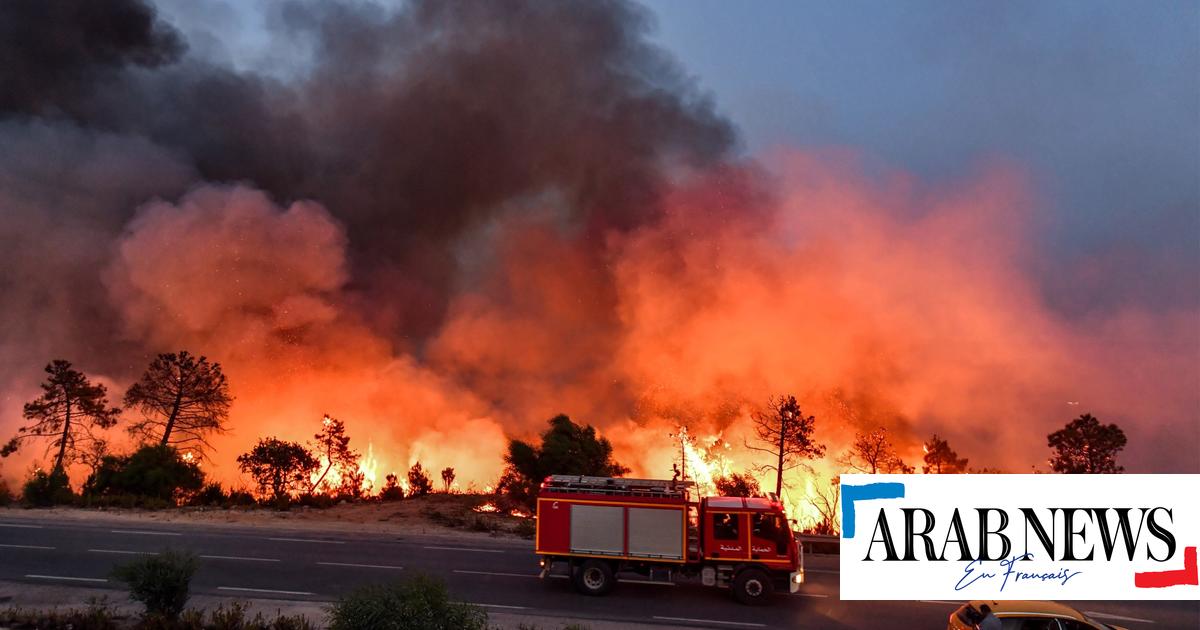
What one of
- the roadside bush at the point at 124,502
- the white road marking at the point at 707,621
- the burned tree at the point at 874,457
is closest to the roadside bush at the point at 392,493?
the roadside bush at the point at 124,502

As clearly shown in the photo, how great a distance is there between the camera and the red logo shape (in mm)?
12023

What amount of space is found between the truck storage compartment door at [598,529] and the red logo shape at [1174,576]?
9550 millimetres

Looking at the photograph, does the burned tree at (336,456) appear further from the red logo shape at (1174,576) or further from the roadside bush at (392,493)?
the red logo shape at (1174,576)

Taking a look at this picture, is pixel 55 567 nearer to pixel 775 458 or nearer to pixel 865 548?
pixel 865 548

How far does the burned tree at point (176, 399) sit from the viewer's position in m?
33.4

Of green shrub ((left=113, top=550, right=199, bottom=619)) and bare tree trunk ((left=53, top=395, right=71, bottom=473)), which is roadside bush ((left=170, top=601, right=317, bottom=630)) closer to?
green shrub ((left=113, top=550, right=199, bottom=619))

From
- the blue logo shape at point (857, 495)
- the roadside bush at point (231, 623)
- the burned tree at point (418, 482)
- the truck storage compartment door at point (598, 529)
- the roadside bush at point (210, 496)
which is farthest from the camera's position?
the burned tree at point (418, 482)

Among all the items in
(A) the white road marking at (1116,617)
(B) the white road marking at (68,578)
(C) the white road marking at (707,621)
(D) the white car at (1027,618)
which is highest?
(D) the white car at (1027,618)

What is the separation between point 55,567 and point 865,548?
62.0 feet

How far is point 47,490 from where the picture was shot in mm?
27359

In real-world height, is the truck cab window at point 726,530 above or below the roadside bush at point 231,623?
above

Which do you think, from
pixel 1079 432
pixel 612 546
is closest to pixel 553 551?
pixel 612 546

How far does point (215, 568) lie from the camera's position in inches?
680

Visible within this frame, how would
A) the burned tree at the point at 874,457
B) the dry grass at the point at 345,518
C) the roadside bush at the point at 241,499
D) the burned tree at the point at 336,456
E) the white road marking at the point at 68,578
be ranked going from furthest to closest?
the burned tree at the point at 336,456, the burned tree at the point at 874,457, the roadside bush at the point at 241,499, the dry grass at the point at 345,518, the white road marking at the point at 68,578
